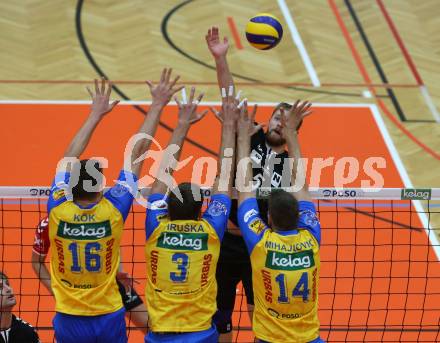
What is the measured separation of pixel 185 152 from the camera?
13.9m

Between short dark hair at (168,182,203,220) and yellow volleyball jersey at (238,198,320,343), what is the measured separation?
1.27ft

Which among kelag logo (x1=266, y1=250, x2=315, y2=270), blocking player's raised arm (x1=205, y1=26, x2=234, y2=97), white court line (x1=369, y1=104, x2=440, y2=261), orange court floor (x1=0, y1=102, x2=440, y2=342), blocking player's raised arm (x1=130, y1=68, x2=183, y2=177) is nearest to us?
kelag logo (x1=266, y1=250, x2=315, y2=270)

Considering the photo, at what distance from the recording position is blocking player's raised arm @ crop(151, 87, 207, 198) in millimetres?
6859

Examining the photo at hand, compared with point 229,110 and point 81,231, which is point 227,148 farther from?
point 81,231

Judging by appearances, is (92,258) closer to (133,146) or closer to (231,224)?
(133,146)

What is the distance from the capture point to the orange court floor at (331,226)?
10.1 metres

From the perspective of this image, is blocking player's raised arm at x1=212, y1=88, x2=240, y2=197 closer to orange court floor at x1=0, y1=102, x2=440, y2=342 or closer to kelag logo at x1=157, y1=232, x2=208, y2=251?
kelag logo at x1=157, y1=232, x2=208, y2=251

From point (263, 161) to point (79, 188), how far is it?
216cm

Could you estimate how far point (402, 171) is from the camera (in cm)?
1372

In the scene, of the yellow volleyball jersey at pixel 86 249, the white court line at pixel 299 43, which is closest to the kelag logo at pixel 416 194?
the yellow volleyball jersey at pixel 86 249

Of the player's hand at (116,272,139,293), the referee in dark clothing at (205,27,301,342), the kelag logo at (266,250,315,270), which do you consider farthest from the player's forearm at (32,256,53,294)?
the kelag logo at (266,250,315,270)

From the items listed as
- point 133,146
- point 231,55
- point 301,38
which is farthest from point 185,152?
point 133,146

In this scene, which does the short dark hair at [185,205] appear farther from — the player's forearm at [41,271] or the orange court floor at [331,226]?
the orange court floor at [331,226]

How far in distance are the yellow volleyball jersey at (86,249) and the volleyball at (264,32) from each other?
3933 mm
